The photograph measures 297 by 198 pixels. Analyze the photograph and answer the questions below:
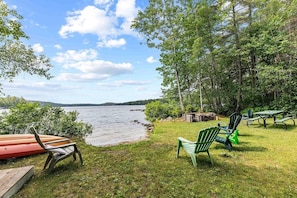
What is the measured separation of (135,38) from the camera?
52.4 feet

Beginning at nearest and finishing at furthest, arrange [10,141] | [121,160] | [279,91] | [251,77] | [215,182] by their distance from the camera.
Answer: [215,182] < [121,160] < [10,141] < [279,91] < [251,77]

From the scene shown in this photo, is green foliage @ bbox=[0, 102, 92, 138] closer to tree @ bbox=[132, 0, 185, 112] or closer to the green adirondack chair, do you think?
the green adirondack chair

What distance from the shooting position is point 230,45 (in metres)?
15.3

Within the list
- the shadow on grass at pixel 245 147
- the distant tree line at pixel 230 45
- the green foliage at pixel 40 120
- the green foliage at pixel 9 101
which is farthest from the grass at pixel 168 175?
the distant tree line at pixel 230 45

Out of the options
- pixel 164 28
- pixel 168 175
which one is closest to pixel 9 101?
pixel 168 175

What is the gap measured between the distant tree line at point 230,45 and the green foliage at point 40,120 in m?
9.34

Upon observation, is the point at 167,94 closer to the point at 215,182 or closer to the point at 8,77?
the point at 8,77

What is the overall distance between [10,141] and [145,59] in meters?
15.9

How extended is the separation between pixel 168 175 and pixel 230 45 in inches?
587

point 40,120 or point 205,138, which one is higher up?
point 40,120

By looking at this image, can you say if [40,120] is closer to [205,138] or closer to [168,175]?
[168,175]

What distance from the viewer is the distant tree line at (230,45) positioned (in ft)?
41.4

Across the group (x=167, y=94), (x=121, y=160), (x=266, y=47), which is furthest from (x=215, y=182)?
(x=167, y=94)

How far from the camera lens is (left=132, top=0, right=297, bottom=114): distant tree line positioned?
1263 cm
